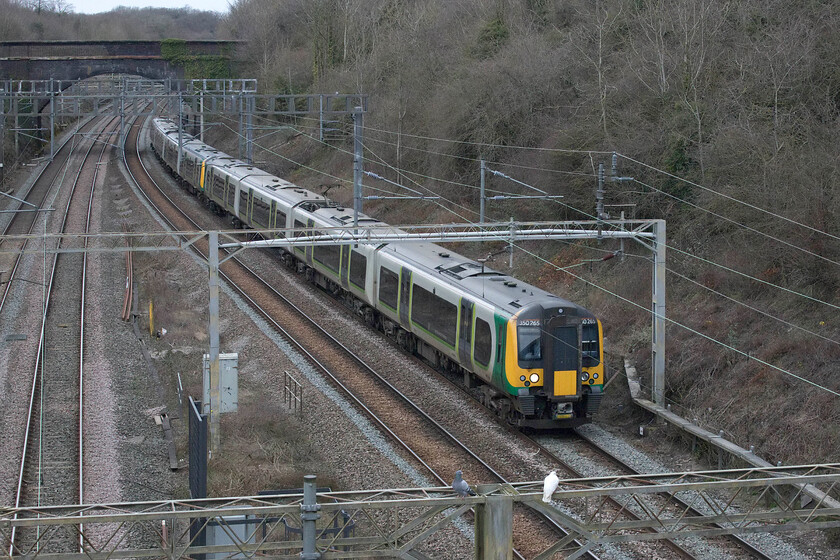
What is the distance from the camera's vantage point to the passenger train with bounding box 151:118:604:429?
620 inches

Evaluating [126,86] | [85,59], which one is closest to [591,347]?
[126,86]

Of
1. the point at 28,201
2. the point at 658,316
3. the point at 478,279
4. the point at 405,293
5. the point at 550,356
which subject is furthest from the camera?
the point at 28,201

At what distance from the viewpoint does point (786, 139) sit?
66.7 feet

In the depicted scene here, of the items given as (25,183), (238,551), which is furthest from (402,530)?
(25,183)

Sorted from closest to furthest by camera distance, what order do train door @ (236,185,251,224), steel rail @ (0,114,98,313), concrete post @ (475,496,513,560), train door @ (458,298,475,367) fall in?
1. concrete post @ (475,496,513,560)
2. train door @ (458,298,475,367)
3. steel rail @ (0,114,98,313)
4. train door @ (236,185,251,224)

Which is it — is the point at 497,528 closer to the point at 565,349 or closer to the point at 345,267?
the point at 565,349

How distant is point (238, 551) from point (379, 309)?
13.2m

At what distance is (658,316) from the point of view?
17.5 metres

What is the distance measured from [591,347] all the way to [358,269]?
823cm

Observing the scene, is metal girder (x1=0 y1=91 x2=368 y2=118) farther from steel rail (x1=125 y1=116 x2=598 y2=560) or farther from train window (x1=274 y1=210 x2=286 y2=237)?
steel rail (x1=125 y1=116 x2=598 y2=560)

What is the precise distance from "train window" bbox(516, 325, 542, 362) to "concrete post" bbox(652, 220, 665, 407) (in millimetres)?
2934

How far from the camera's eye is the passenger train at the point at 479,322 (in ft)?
51.6

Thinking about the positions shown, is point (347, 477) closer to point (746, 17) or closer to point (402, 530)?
point (402, 530)

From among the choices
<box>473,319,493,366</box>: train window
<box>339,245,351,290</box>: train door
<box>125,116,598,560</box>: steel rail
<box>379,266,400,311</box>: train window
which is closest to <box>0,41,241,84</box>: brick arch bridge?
<box>125,116,598,560</box>: steel rail
